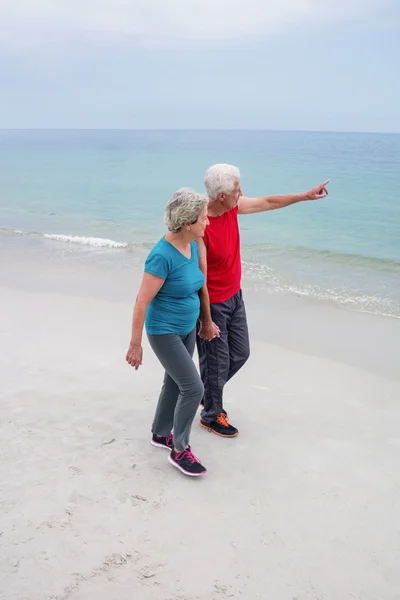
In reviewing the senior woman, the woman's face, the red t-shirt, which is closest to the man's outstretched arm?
the red t-shirt

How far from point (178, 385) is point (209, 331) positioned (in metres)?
0.50

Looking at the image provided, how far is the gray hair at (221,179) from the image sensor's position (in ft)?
12.7

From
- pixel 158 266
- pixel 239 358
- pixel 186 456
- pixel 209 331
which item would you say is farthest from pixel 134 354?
pixel 239 358

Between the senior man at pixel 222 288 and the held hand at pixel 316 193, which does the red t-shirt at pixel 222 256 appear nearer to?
the senior man at pixel 222 288

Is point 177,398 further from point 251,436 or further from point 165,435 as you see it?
point 251,436

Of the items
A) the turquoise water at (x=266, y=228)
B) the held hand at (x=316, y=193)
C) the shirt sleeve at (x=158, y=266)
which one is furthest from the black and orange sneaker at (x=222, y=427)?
the turquoise water at (x=266, y=228)

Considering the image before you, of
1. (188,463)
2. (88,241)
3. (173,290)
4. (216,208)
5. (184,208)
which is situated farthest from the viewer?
(88,241)

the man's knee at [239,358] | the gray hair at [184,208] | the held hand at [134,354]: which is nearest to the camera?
the gray hair at [184,208]

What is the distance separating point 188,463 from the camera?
3.86 m

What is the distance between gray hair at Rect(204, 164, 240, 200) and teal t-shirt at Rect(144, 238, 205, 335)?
1.34 feet

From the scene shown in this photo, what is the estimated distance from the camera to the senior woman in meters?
3.48

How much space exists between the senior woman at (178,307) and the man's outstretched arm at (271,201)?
641 millimetres

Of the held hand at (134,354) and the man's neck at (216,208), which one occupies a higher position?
the man's neck at (216,208)

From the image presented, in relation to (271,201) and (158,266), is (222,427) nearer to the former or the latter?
(158,266)
